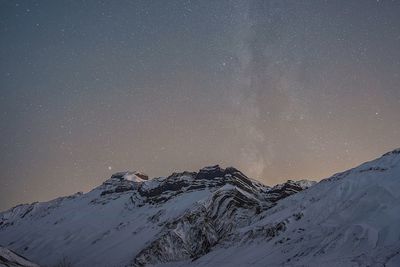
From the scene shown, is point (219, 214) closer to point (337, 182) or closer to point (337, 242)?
point (337, 182)

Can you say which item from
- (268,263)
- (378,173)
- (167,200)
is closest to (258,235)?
(268,263)

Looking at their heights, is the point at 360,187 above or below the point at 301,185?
below

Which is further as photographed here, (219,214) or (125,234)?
(125,234)

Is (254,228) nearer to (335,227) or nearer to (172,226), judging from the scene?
(335,227)

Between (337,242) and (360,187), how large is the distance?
26898mm

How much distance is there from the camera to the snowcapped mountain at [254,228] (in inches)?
3024

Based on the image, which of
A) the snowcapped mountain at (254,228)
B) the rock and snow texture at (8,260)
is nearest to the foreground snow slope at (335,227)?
the snowcapped mountain at (254,228)

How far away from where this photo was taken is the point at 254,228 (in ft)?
Result: 348

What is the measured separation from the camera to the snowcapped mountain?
3024 inches

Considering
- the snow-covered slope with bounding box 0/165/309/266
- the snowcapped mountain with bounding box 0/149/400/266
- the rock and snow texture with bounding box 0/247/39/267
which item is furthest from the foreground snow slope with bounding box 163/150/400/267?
the rock and snow texture with bounding box 0/247/39/267

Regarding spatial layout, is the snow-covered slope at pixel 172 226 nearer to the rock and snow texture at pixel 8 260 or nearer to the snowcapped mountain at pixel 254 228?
the snowcapped mountain at pixel 254 228

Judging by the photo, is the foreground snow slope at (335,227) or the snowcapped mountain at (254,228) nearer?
the foreground snow slope at (335,227)

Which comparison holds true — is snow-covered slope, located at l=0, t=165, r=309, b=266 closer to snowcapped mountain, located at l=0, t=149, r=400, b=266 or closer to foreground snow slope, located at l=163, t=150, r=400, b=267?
snowcapped mountain, located at l=0, t=149, r=400, b=266

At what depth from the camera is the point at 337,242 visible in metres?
78.1
